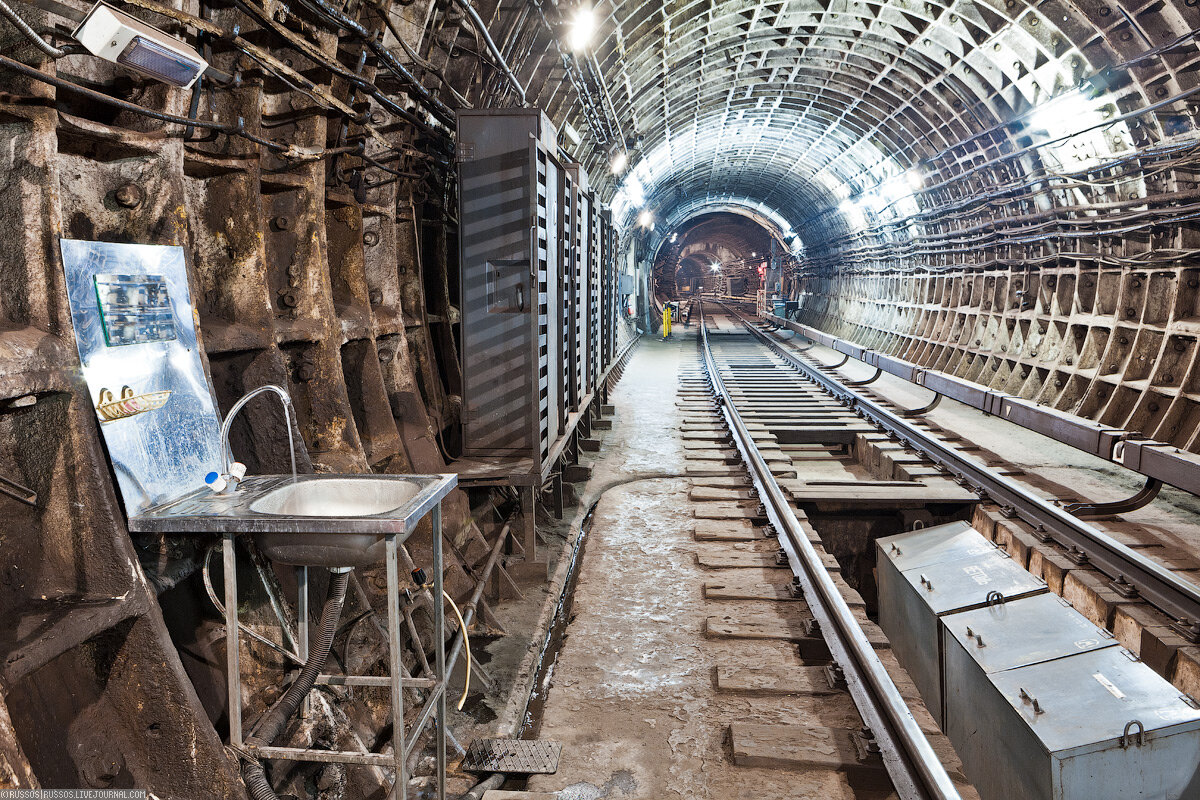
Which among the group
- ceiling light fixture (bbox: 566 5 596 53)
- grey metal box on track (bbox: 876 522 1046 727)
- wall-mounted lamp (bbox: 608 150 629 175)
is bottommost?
grey metal box on track (bbox: 876 522 1046 727)

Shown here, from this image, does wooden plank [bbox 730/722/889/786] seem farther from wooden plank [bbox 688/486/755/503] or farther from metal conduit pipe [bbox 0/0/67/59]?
wooden plank [bbox 688/486/755/503]

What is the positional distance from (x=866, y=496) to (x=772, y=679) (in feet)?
13.2

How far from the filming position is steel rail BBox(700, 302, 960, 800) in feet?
10.7

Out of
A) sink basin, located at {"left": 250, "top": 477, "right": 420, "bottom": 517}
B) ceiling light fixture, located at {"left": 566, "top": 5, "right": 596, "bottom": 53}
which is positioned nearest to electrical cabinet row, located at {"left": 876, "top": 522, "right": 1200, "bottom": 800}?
sink basin, located at {"left": 250, "top": 477, "right": 420, "bottom": 517}

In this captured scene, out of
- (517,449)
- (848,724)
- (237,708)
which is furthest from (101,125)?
(848,724)

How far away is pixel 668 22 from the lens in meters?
11.2

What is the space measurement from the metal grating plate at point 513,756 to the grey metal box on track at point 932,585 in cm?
305

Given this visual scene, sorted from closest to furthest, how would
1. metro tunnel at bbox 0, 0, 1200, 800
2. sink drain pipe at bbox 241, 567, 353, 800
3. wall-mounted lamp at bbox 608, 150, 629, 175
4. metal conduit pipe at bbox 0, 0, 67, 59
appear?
metal conduit pipe at bbox 0, 0, 67, 59 < metro tunnel at bbox 0, 0, 1200, 800 < sink drain pipe at bbox 241, 567, 353, 800 < wall-mounted lamp at bbox 608, 150, 629, 175

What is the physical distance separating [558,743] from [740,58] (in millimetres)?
13068

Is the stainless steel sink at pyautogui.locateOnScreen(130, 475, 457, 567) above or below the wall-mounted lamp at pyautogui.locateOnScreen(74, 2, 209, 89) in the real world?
below

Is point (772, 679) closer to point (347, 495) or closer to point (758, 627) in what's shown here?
point (758, 627)

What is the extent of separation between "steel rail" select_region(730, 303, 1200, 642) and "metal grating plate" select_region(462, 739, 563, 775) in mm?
4106

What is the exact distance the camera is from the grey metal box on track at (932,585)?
5496mm

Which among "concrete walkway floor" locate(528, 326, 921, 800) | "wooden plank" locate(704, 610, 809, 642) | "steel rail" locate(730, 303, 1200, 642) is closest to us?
"concrete walkway floor" locate(528, 326, 921, 800)
